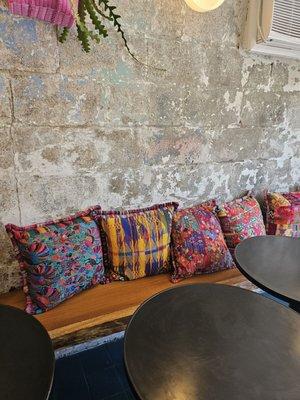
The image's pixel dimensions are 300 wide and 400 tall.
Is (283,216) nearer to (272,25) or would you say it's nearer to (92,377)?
(272,25)

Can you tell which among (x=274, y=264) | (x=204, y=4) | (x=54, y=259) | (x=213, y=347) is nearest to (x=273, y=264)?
(x=274, y=264)

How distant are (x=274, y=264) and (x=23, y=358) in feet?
3.93

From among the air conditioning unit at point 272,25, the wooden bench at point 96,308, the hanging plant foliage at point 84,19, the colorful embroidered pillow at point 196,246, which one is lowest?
the wooden bench at point 96,308

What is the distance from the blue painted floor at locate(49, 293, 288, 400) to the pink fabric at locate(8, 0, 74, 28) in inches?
71.8

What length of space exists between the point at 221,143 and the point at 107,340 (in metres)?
1.63

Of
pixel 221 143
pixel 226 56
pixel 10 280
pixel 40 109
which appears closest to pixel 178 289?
pixel 10 280

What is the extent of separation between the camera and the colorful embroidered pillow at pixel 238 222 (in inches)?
85.3

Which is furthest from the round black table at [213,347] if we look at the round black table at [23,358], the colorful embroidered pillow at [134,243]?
the colorful embroidered pillow at [134,243]

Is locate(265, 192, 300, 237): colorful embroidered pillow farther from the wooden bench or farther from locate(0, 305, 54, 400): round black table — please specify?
locate(0, 305, 54, 400): round black table

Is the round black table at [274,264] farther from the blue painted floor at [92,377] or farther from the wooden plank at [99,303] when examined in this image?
the blue painted floor at [92,377]

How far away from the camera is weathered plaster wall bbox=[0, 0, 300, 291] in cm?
161

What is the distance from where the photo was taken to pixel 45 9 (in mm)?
1421

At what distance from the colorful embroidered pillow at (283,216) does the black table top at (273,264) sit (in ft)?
2.05

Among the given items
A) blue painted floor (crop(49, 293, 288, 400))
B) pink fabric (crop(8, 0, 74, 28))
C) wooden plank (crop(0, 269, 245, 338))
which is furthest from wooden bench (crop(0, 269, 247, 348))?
pink fabric (crop(8, 0, 74, 28))
